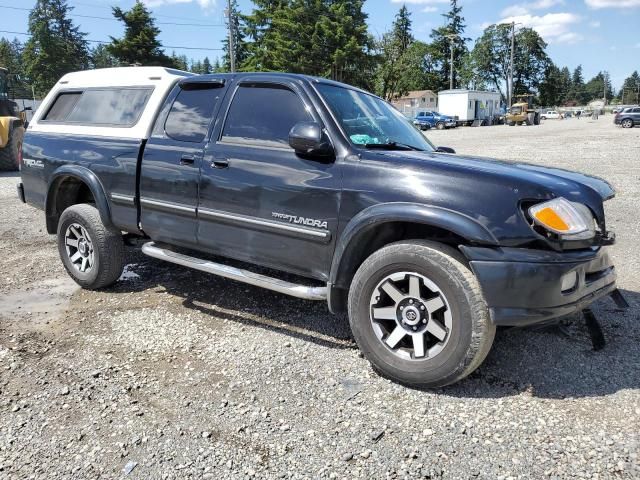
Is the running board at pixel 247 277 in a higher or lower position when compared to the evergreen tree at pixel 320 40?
lower

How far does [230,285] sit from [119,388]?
6.52ft

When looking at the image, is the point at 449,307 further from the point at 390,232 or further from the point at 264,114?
the point at 264,114

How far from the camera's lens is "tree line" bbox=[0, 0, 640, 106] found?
46844 millimetres

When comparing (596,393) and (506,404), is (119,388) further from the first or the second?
(596,393)

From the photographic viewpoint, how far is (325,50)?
154 feet

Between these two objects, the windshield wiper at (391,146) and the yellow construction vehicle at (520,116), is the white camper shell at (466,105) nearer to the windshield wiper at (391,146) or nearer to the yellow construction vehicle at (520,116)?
the yellow construction vehicle at (520,116)

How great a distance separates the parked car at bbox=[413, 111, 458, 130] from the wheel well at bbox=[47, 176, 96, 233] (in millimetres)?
41118

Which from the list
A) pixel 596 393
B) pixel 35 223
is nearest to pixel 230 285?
pixel 596 393

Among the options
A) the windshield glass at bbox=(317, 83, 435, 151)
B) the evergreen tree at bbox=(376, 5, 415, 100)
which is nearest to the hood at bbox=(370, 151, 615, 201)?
the windshield glass at bbox=(317, 83, 435, 151)

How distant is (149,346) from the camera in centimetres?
379

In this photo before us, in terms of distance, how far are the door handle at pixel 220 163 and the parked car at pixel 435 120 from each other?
4203cm

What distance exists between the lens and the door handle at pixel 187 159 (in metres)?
4.04

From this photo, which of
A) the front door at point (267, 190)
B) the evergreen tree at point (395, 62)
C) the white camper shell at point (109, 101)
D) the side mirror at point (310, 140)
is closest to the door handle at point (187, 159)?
the front door at point (267, 190)

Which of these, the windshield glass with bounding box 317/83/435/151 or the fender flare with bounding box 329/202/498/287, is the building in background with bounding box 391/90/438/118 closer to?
the windshield glass with bounding box 317/83/435/151
